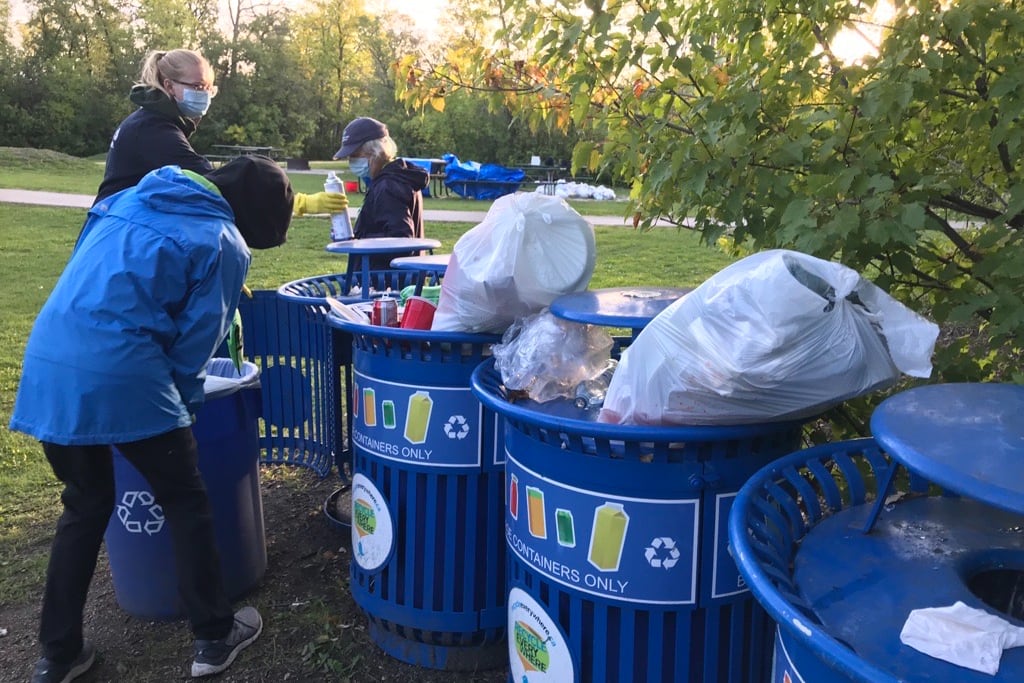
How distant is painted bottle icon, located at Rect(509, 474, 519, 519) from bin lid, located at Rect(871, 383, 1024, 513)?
90 cm

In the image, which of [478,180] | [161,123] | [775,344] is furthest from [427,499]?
[478,180]

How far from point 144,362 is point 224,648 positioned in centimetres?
99

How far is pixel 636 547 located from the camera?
181cm

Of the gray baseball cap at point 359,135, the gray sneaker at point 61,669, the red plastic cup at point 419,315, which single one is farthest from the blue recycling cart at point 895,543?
the gray baseball cap at point 359,135

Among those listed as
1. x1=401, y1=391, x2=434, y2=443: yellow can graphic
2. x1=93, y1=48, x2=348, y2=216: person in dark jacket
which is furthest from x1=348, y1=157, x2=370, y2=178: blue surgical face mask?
x1=401, y1=391, x2=434, y2=443: yellow can graphic

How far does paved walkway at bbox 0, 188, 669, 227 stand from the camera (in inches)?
604

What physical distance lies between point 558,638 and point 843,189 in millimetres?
1203

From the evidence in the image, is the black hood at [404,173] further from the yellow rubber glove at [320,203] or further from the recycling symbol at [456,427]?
the recycling symbol at [456,427]

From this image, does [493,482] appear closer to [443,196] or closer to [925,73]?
[925,73]

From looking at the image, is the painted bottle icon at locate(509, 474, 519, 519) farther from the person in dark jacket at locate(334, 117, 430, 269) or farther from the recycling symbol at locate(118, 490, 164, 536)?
the person in dark jacket at locate(334, 117, 430, 269)

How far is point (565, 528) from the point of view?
1.88 meters

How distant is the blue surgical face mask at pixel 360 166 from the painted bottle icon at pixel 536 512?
2838 millimetres

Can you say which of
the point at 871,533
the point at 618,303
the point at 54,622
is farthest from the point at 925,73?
the point at 54,622

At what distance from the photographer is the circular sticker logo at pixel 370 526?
2.63 meters
